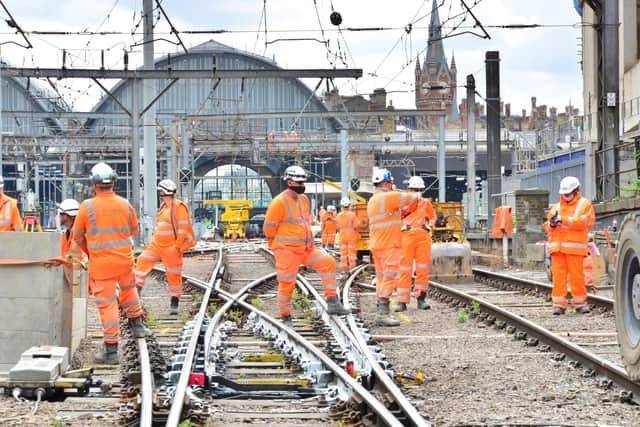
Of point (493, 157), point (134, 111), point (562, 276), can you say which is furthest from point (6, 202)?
point (493, 157)

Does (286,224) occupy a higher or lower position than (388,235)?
higher

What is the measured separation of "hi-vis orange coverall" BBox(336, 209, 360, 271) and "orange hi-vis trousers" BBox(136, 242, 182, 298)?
8.40 metres

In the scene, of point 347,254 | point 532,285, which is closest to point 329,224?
point 347,254

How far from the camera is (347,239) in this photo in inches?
828

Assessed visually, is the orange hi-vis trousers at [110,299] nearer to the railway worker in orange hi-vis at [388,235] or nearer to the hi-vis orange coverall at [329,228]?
the railway worker in orange hi-vis at [388,235]

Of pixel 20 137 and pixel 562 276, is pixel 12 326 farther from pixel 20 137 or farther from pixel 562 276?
pixel 20 137

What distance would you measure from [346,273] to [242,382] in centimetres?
1306

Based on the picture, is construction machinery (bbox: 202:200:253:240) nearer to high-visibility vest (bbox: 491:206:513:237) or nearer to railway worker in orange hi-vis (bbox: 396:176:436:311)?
high-visibility vest (bbox: 491:206:513:237)

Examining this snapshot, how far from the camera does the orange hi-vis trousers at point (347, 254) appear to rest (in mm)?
21153

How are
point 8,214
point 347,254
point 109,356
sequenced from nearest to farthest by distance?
1. point 109,356
2. point 8,214
3. point 347,254

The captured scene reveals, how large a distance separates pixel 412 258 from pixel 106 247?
204 inches

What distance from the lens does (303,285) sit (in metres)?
15.7

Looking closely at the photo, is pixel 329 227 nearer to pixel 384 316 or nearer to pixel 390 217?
pixel 390 217

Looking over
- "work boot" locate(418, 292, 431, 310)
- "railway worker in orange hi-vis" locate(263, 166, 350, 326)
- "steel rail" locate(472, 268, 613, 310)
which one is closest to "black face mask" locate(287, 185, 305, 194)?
"railway worker in orange hi-vis" locate(263, 166, 350, 326)
